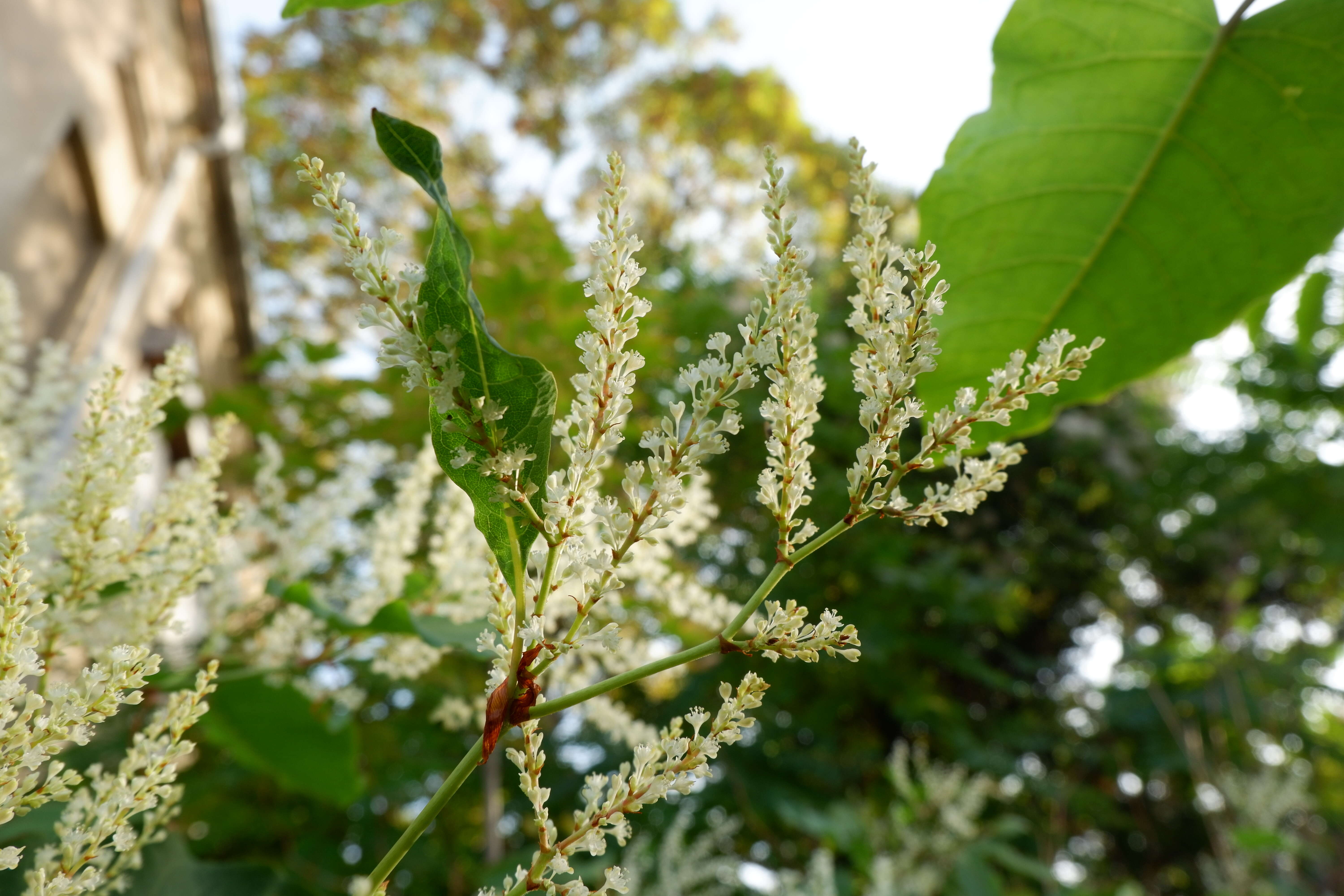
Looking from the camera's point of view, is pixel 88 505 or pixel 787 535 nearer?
pixel 787 535

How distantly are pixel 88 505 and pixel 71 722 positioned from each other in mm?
444

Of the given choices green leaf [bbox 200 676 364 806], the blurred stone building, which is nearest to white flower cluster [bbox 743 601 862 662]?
green leaf [bbox 200 676 364 806]

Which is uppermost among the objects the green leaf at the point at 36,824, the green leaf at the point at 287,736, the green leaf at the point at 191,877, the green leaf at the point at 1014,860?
the green leaf at the point at 1014,860

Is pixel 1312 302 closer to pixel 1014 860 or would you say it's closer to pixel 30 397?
pixel 30 397

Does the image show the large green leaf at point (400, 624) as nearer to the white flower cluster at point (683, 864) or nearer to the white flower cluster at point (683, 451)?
the white flower cluster at point (683, 451)

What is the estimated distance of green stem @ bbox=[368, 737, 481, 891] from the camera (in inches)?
17.8

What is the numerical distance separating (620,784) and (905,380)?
0.32 m

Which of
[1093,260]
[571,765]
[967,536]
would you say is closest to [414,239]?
[571,765]

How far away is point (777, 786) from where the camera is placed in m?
4.07

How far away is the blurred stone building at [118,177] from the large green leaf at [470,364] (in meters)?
5.28

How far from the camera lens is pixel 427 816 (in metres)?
0.46

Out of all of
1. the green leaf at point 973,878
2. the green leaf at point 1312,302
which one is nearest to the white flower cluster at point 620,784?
the green leaf at point 1312,302

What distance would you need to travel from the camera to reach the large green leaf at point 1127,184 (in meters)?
0.76

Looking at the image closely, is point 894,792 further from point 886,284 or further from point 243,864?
point 886,284
